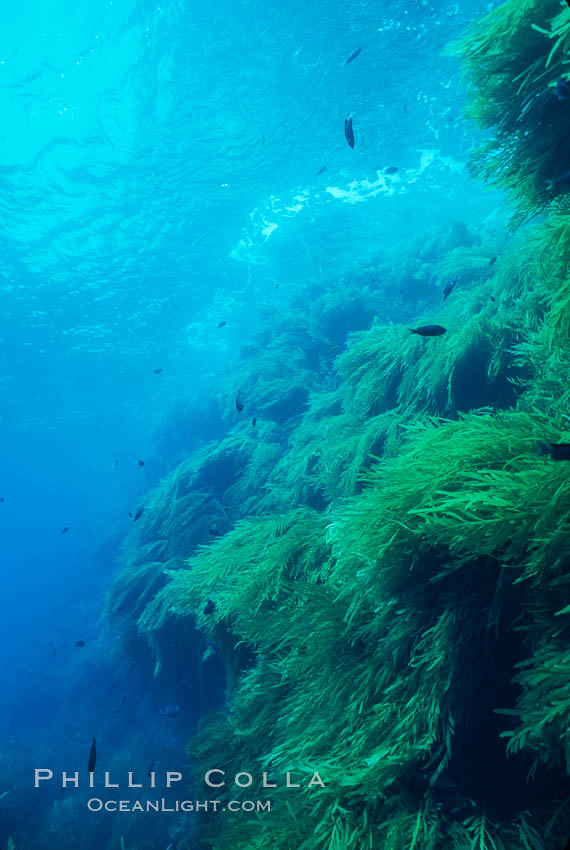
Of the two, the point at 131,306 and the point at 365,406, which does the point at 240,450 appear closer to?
the point at 365,406

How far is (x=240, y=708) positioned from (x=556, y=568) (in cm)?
409

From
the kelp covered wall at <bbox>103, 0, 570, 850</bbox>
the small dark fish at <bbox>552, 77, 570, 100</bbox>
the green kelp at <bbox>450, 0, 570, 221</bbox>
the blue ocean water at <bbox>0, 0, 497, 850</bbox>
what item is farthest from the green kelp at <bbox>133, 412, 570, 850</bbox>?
the blue ocean water at <bbox>0, 0, 497, 850</bbox>

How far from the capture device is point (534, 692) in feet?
6.75

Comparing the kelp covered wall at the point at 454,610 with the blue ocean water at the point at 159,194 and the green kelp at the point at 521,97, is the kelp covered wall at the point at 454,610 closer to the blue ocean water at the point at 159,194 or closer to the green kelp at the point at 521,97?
the green kelp at the point at 521,97

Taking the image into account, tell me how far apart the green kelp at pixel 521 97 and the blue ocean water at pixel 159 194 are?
35.0ft

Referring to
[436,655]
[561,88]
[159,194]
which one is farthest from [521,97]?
[159,194]

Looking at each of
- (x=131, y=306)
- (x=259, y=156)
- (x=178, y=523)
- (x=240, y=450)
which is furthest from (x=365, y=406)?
(x=131, y=306)

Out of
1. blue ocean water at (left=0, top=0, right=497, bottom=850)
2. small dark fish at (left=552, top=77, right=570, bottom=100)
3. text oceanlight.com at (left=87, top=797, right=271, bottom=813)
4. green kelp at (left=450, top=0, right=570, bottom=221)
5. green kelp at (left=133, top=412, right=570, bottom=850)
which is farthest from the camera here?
blue ocean water at (left=0, top=0, right=497, bottom=850)

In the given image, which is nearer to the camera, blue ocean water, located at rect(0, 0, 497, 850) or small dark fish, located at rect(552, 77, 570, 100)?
small dark fish, located at rect(552, 77, 570, 100)

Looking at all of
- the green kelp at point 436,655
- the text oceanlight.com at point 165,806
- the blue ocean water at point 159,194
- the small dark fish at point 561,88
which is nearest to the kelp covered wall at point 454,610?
the green kelp at point 436,655

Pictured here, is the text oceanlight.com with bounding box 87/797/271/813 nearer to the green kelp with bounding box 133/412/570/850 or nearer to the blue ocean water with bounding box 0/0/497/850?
the blue ocean water with bounding box 0/0/497/850

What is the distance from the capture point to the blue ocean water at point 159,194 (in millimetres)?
12906

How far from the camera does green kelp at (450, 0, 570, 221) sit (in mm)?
2971

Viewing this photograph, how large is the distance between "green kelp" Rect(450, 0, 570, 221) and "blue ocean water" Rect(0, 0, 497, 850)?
420 inches
